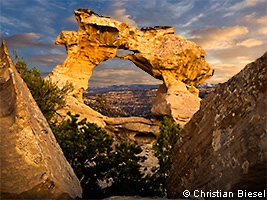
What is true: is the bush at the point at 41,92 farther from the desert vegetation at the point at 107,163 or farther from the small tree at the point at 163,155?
the small tree at the point at 163,155

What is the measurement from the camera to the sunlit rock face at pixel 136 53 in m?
26.4

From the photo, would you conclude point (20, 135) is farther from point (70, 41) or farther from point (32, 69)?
point (70, 41)

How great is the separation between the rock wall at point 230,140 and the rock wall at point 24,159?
2476 millimetres

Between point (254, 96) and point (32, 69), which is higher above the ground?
point (32, 69)

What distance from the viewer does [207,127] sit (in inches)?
217

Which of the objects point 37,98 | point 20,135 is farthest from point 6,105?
point 37,98

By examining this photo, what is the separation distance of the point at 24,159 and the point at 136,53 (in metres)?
24.6

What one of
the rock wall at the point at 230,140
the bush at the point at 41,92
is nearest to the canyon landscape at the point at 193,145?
the rock wall at the point at 230,140

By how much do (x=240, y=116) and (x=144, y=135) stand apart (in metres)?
22.7

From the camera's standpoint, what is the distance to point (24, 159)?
14.2 feet

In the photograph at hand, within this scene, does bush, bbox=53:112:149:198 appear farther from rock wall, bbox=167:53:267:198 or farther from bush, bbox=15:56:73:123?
bush, bbox=15:56:73:123


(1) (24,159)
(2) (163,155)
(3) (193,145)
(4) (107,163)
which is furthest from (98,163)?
(1) (24,159)

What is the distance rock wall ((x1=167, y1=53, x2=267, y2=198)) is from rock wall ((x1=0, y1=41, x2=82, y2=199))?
248 cm

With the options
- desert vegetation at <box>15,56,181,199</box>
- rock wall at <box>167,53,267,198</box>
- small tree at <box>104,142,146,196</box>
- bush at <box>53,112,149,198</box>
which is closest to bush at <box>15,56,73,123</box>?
desert vegetation at <box>15,56,181,199</box>
